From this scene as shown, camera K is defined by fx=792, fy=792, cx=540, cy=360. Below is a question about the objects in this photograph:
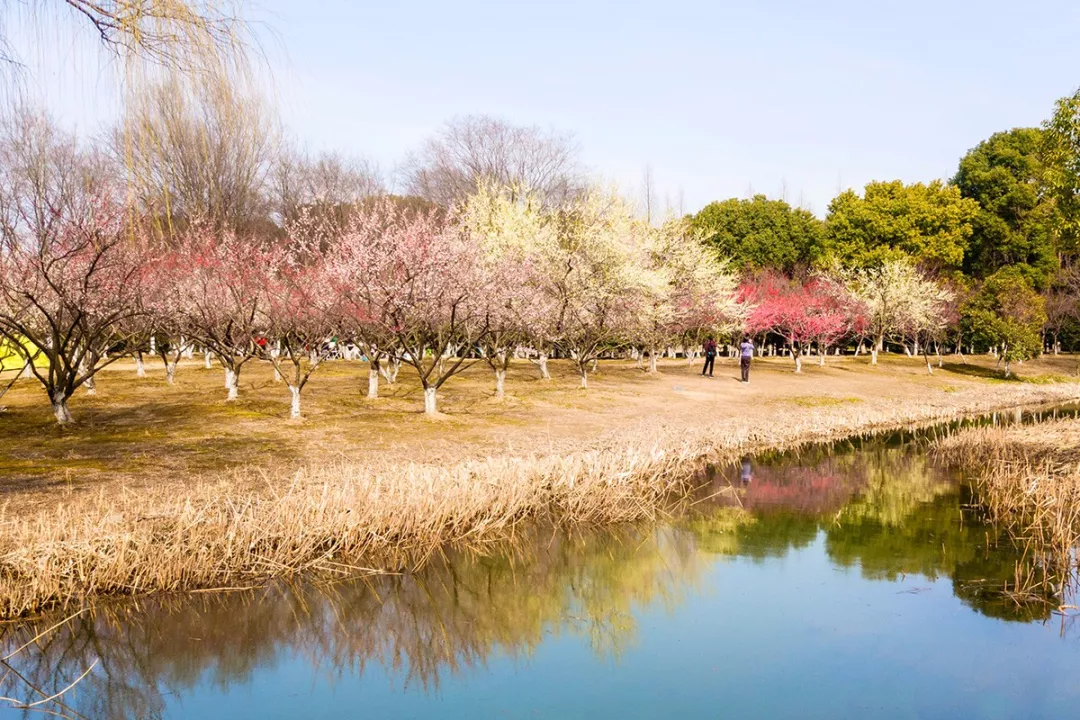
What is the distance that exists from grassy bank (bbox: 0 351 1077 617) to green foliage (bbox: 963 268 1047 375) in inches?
1099

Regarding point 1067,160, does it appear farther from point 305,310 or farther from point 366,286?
point 305,310

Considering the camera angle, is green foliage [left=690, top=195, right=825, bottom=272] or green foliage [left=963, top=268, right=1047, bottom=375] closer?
green foliage [left=963, top=268, right=1047, bottom=375]

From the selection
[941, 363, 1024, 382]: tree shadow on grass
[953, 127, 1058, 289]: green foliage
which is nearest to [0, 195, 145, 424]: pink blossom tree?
[941, 363, 1024, 382]: tree shadow on grass

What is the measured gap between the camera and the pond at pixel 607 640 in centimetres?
828

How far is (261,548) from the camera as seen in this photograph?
11.2 meters

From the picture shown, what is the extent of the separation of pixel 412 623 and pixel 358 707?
2.11m

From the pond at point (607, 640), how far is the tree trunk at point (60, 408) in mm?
13262

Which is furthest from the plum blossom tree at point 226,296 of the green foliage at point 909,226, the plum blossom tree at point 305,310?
the green foliage at point 909,226

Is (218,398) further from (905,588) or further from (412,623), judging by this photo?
(905,588)

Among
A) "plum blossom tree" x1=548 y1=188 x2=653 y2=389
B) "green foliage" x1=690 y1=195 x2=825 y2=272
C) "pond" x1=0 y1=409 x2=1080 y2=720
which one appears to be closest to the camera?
"pond" x1=0 y1=409 x2=1080 y2=720

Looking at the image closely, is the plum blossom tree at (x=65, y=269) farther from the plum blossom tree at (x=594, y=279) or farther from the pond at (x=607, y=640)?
the plum blossom tree at (x=594, y=279)

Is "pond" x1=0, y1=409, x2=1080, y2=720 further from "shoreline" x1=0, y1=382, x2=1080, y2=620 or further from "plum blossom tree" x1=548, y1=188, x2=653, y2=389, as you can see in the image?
"plum blossom tree" x1=548, y1=188, x2=653, y2=389

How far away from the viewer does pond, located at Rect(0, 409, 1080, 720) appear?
8281mm

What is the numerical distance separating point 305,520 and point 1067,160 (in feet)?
74.6
